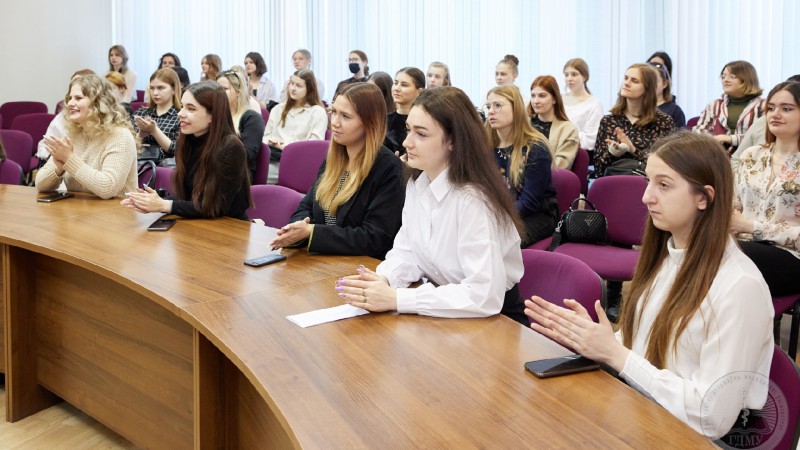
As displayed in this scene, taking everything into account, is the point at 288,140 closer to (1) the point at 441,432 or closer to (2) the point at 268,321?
(2) the point at 268,321

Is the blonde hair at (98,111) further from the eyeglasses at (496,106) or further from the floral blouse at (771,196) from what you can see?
the floral blouse at (771,196)

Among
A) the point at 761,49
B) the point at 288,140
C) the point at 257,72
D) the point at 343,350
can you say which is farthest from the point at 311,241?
the point at 257,72

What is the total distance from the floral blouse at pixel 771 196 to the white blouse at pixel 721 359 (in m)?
1.68

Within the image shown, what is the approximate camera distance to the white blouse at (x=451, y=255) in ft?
6.20

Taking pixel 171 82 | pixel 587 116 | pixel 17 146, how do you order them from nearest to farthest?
pixel 17 146
pixel 171 82
pixel 587 116

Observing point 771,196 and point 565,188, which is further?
point 565,188

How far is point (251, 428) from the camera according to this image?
6.61ft

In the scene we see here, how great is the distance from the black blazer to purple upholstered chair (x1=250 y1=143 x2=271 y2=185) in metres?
2.18

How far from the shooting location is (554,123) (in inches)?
193

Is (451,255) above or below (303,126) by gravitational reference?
below

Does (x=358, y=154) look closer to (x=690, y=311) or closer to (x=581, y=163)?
(x=690, y=311)

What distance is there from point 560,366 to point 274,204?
88.1 inches

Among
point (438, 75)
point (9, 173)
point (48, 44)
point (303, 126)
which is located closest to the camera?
point (9, 173)

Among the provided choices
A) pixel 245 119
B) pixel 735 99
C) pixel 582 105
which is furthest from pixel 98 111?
pixel 735 99
